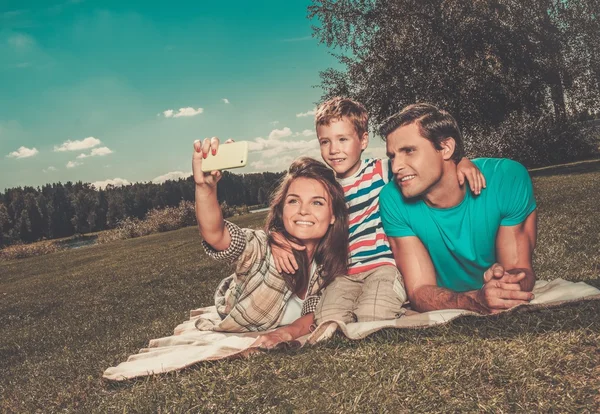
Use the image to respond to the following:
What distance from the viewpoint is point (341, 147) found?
478 centimetres

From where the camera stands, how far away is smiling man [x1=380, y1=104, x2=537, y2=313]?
149 inches

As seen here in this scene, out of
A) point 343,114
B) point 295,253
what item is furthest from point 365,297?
point 343,114

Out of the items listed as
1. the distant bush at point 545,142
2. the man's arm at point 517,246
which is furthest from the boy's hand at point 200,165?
the distant bush at point 545,142

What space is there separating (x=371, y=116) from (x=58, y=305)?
1381 centimetres

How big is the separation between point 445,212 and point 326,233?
111 centimetres

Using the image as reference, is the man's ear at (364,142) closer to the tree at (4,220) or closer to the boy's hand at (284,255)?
the boy's hand at (284,255)

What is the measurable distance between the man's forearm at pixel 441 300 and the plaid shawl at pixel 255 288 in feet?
3.28

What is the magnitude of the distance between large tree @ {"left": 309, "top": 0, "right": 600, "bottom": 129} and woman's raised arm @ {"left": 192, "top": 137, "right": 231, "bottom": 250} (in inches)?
628

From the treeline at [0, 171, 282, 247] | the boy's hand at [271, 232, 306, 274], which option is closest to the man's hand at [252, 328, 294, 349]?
the boy's hand at [271, 232, 306, 274]

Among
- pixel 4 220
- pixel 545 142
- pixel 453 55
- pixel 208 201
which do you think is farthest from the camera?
pixel 4 220

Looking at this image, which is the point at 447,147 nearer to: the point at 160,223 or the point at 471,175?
the point at 471,175

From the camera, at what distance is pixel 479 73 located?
59.3 feet

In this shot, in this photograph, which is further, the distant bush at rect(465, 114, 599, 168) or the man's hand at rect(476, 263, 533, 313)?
the distant bush at rect(465, 114, 599, 168)

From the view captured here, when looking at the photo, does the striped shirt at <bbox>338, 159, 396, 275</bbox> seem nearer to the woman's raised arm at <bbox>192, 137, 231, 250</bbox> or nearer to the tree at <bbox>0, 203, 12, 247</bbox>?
the woman's raised arm at <bbox>192, 137, 231, 250</bbox>
